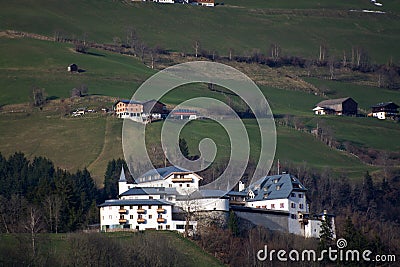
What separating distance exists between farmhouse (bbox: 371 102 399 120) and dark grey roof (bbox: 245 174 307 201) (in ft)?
212

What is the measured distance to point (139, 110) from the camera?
125500 mm

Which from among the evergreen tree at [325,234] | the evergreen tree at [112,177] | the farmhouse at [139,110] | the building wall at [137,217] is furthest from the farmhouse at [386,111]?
the building wall at [137,217]

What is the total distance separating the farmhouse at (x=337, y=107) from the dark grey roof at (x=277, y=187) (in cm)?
6148

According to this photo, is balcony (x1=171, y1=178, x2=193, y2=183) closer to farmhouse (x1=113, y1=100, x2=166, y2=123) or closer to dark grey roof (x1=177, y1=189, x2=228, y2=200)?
dark grey roof (x1=177, y1=189, x2=228, y2=200)

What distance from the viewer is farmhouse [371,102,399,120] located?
497 feet

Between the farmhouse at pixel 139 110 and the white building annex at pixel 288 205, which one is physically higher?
the farmhouse at pixel 139 110

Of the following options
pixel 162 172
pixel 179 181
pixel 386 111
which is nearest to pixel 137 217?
pixel 179 181

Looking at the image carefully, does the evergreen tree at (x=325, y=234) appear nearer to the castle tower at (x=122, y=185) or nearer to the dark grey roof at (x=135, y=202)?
the dark grey roof at (x=135, y=202)

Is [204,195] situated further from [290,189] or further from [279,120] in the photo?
[279,120]

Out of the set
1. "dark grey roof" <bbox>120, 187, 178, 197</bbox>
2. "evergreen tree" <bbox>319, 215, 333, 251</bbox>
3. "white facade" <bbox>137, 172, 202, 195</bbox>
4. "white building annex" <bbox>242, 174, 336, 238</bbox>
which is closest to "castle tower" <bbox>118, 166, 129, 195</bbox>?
"white facade" <bbox>137, 172, 202, 195</bbox>

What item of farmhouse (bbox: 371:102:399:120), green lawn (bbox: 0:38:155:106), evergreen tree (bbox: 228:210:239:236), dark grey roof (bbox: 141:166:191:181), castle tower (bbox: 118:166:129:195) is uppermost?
green lawn (bbox: 0:38:155:106)

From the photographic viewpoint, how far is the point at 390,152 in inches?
5039

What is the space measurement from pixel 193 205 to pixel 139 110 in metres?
46.0

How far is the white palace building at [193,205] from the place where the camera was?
79.6 meters
